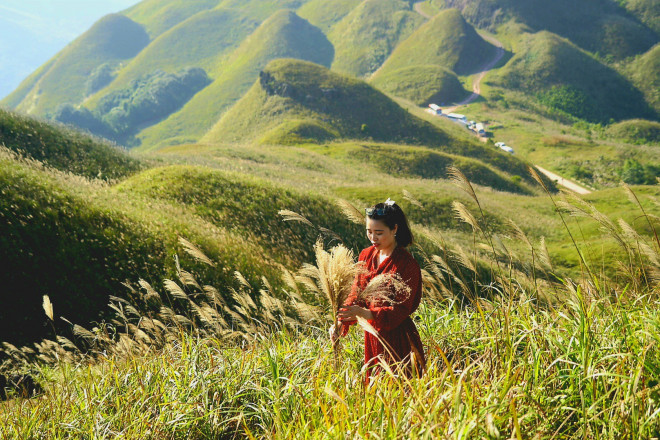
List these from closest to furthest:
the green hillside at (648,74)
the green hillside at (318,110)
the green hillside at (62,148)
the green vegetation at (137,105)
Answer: the green hillside at (62,148)
the green hillside at (318,110)
the green hillside at (648,74)
the green vegetation at (137,105)

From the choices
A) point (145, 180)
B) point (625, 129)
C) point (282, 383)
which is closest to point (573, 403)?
point (282, 383)

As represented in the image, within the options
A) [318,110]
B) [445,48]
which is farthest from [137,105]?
[445,48]

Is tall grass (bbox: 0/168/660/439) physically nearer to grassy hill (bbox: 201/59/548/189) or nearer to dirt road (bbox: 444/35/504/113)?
grassy hill (bbox: 201/59/548/189)

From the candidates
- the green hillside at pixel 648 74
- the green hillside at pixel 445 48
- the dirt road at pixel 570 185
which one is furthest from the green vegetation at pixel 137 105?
the green hillside at pixel 648 74

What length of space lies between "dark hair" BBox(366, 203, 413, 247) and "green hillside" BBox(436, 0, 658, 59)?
590ft

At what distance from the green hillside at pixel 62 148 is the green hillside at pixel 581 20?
173 m

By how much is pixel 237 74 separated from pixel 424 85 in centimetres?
8100

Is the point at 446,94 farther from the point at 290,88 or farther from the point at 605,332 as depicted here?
the point at 605,332

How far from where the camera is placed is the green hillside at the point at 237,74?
140 meters

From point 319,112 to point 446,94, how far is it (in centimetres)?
5272

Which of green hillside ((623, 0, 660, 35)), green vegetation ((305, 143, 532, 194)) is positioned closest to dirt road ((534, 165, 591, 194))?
green vegetation ((305, 143, 532, 194))

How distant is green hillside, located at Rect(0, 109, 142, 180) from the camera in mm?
20141

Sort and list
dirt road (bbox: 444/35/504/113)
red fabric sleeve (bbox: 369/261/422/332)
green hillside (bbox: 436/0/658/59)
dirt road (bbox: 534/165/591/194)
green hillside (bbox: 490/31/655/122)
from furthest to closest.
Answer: green hillside (bbox: 436/0/658/59), dirt road (bbox: 444/35/504/113), green hillside (bbox: 490/31/655/122), dirt road (bbox: 534/165/591/194), red fabric sleeve (bbox: 369/261/422/332)

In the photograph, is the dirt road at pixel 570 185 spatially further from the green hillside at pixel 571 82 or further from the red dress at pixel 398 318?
the red dress at pixel 398 318
